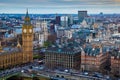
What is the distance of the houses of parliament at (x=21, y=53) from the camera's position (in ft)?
134

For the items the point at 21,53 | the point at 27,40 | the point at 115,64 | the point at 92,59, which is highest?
the point at 27,40

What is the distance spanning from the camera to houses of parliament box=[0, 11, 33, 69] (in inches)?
1609

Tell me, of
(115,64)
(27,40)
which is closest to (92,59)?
(115,64)

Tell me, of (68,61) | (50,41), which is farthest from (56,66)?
(50,41)

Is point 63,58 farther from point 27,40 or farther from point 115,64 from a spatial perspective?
point 27,40

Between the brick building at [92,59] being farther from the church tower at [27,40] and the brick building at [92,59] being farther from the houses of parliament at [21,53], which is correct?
the houses of parliament at [21,53]

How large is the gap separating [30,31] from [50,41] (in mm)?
23094

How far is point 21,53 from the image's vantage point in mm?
44062

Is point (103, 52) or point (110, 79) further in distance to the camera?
point (103, 52)

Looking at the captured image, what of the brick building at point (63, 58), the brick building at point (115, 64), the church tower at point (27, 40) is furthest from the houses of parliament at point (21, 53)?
the brick building at point (115, 64)

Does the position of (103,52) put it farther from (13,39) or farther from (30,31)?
(13,39)

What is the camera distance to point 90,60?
128ft

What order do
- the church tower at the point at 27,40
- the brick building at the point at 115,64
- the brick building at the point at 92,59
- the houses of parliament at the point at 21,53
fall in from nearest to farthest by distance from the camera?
the brick building at the point at 115,64
the brick building at the point at 92,59
the houses of parliament at the point at 21,53
the church tower at the point at 27,40

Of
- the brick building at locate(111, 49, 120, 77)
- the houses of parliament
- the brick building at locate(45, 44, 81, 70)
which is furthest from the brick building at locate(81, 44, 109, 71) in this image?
the houses of parliament
